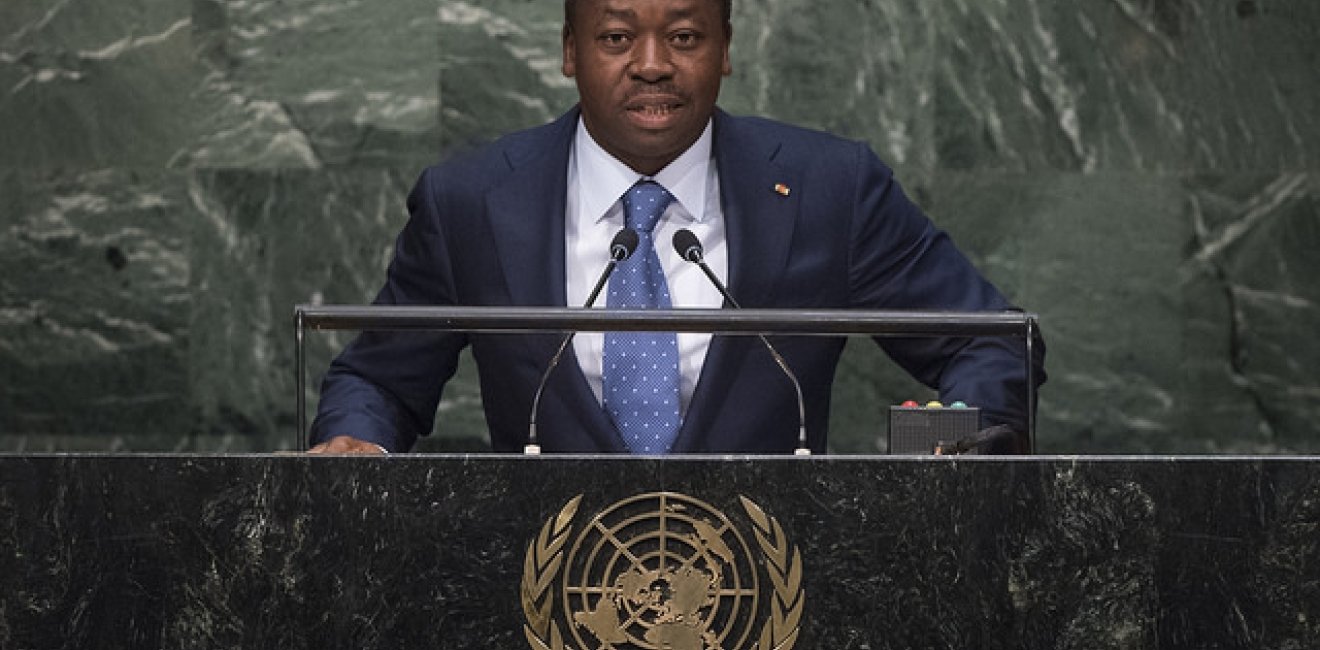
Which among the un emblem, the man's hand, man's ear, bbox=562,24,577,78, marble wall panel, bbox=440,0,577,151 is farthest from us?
marble wall panel, bbox=440,0,577,151

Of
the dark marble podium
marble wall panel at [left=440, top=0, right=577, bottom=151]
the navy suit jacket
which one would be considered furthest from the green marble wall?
the dark marble podium

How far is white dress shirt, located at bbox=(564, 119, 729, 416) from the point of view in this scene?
477 cm

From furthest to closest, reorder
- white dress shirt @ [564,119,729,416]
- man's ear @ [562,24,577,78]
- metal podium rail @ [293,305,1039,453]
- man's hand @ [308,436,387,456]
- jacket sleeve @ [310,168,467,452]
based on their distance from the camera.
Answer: man's ear @ [562,24,577,78], white dress shirt @ [564,119,729,416], jacket sleeve @ [310,168,467,452], man's hand @ [308,436,387,456], metal podium rail @ [293,305,1039,453]

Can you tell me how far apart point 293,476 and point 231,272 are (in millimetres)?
3494

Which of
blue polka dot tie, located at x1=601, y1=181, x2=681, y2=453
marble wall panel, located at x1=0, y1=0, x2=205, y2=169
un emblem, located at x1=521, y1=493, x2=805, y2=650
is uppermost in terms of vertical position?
marble wall panel, located at x1=0, y1=0, x2=205, y2=169

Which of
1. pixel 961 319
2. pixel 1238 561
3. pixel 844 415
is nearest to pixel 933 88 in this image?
pixel 844 415

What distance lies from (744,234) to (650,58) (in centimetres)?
40

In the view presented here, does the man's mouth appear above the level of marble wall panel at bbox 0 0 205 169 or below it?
below

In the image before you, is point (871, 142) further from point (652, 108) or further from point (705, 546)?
point (705, 546)

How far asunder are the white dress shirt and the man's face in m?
0.07

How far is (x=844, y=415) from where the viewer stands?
22.2 ft

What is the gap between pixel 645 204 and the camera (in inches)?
192

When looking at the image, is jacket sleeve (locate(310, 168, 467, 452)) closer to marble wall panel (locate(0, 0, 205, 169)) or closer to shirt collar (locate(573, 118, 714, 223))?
shirt collar (locate(573, 118, 714, 223))

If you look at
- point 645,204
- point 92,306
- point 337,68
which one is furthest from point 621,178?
point 92,306
